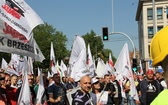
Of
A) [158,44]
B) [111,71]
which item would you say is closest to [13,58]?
[111,71]

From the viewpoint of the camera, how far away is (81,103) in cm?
621

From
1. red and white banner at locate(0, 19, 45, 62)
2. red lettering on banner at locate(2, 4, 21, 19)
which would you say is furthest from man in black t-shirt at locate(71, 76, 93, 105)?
red lettering on banner at locate(2, 4, 21, 19)

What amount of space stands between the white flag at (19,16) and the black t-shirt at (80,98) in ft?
5.15

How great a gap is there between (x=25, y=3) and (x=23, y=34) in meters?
0.57

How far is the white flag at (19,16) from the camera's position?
5039 millimetres

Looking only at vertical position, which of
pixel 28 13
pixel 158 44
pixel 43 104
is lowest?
pixel 43 104

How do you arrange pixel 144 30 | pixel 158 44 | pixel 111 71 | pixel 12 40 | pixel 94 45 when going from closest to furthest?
pixel 158 44 → pixel 12 40 → pixel 111 71 → pixel 144 30 → pixel 94 45

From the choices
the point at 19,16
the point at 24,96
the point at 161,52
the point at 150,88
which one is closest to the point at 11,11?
the point at 19,16

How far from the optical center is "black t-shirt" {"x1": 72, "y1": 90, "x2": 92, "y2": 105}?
20.5 ft

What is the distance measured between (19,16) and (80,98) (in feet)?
6.36

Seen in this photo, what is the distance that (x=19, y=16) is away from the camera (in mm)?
5309

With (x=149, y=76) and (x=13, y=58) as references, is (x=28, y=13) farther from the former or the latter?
(x=13, y=58)

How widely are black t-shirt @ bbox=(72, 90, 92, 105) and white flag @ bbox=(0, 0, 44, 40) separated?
157 cm

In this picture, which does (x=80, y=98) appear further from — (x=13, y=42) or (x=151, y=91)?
(x=151, y=91)
